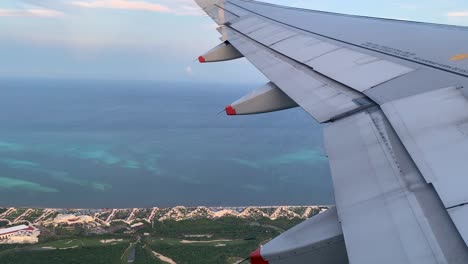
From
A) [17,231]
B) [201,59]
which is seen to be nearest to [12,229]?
[17,231]

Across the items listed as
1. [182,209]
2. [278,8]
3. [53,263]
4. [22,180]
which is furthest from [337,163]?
[22,180]

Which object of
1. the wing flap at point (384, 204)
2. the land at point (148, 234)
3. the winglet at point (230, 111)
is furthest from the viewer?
the land at point (148, 234)

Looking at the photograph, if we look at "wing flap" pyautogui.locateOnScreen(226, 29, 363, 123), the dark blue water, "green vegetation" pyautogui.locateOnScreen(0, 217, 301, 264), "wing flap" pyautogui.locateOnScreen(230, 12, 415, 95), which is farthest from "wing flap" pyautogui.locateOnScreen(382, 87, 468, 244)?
the dark blue water

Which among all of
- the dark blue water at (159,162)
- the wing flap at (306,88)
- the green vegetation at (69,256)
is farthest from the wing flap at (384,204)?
the dark blue water at (159,162)

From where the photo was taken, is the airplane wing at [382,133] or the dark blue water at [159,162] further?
the dark blue water at [159,162]

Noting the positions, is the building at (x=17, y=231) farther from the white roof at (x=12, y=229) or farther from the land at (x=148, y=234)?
the land at (x=148, y=234)

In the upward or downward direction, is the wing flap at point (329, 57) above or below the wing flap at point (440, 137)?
above

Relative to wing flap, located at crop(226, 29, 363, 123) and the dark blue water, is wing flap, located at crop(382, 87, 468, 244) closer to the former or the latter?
wing flap, located at crop(226, 29, 363, 123)
